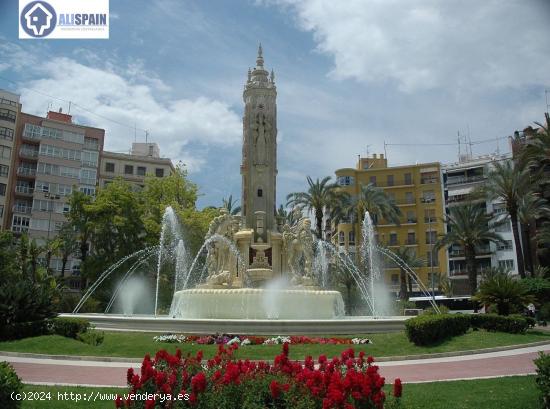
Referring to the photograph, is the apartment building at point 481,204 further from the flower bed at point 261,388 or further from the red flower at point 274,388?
the red flower at point 274,388

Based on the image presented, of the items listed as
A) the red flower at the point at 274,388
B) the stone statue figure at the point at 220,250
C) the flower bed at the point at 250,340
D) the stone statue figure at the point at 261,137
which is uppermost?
the stone statue figure at the point at 261,137

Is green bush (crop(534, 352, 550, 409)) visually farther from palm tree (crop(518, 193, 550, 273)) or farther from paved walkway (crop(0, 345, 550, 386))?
palm tree (crop(518, 193, 550, 273))

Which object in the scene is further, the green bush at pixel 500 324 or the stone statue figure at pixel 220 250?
the stone statue figure at pixel 220 250

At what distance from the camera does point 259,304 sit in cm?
2084

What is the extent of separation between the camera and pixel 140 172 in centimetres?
8294

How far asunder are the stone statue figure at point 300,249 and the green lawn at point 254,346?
704 cm

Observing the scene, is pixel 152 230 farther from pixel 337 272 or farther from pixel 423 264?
pixel 423 264

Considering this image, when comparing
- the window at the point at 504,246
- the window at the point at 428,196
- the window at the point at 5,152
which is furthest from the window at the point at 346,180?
the window at the point at 5,152

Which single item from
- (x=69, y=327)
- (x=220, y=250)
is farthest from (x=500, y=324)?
(x=69, y=327)

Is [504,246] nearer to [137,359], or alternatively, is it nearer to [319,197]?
[319,197]

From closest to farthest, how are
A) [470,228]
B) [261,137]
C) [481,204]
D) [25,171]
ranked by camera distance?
[261,137] → [470,228] → [481,204] → [25,171]

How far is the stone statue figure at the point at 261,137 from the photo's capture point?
2653 centimetres

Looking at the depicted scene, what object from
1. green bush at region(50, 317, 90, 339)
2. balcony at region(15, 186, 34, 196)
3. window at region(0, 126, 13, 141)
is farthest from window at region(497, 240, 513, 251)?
window at region(0, 126, 13, 141)

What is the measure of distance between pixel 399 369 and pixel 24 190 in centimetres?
6293
